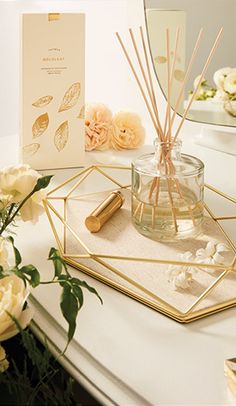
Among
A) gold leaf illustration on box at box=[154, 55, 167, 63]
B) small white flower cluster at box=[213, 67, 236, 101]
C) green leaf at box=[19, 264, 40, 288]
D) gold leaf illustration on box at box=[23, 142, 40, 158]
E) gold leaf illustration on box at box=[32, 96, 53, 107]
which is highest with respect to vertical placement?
gold leaf illustration on box at box=[154, 55, 167, 63]

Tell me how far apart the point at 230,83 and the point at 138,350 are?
0.86 metres

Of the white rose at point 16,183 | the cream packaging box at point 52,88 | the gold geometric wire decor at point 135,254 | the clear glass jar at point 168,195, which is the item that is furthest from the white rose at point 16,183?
the cream packaging box at point 52,88

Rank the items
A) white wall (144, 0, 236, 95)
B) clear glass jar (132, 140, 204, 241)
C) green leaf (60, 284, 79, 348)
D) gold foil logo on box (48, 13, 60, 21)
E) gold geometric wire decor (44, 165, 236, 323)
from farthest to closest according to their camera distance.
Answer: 1. white wall (144, 0, 236, 95)
2. gold foil logo on box (48, 13, 60, 21)
3. clear glass jar (132, 140, 204, 241)
4. gold geometric wire decor (44, 165, 236, 323)
5. green leaf (60, 284, 79, 348)

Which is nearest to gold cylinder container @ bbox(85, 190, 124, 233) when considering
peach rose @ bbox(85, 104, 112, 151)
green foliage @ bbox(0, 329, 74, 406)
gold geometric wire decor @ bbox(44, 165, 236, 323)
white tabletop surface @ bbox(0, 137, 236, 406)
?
gold geometric wire decor @ bbox(44, 165, 236, 323)

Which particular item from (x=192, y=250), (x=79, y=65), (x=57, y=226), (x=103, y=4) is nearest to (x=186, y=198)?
(x=192, y=250)

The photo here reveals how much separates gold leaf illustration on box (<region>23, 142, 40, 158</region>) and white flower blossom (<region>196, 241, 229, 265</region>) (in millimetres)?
530

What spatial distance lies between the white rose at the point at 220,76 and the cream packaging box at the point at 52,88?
317 millimetres

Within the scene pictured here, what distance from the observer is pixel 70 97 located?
4.46 feet

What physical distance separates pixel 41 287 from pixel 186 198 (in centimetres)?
29

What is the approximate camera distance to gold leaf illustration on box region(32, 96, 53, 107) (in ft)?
4.35

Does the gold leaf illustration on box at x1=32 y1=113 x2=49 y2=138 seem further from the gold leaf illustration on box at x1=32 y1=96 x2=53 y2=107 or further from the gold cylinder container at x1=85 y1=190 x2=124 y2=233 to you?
the gold cylinder container at x1=85 y1=190 x2=124 y2=233

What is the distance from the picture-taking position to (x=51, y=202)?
1176 millimetres

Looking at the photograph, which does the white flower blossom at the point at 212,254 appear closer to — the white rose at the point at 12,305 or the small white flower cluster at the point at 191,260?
the small white flower cluster at the point at 191,260

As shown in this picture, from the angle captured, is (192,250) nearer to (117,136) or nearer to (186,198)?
(186,198)
